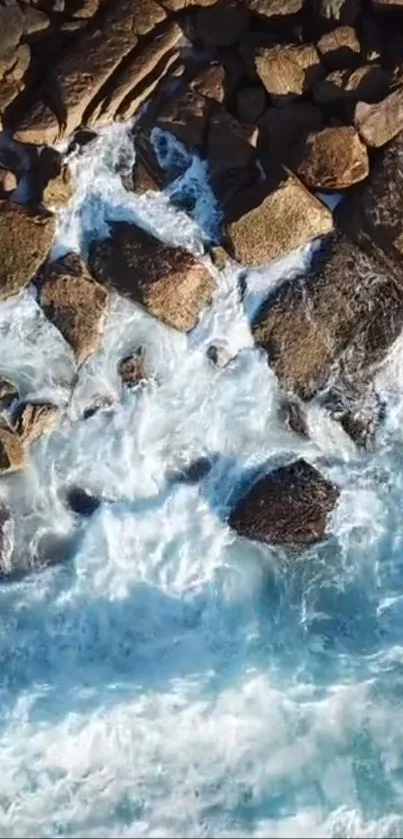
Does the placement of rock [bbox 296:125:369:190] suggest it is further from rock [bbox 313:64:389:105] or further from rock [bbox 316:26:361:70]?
rock [bbox 316:26:361:70]

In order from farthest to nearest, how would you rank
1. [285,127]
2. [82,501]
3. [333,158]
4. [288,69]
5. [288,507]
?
1. [82,501]
2. [288,507]
3. [285,127]
4. [288,69]
5. [333,158]

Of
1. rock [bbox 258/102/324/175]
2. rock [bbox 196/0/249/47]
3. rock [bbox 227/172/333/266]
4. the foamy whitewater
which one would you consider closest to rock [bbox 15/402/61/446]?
the foamy whitewater

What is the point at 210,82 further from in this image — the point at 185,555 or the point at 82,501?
the point at 185,555

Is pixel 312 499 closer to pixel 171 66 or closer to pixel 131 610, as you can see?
pixel 131 610

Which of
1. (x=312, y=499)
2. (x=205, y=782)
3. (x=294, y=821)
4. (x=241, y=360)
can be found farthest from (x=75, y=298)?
(x=294, y=821)

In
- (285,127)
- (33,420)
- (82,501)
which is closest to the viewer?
(285,127)

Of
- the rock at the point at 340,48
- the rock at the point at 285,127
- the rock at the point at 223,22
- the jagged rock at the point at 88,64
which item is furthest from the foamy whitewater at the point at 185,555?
the rock at the point at 340,48

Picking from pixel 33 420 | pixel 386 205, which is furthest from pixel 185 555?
pixel 386 205
